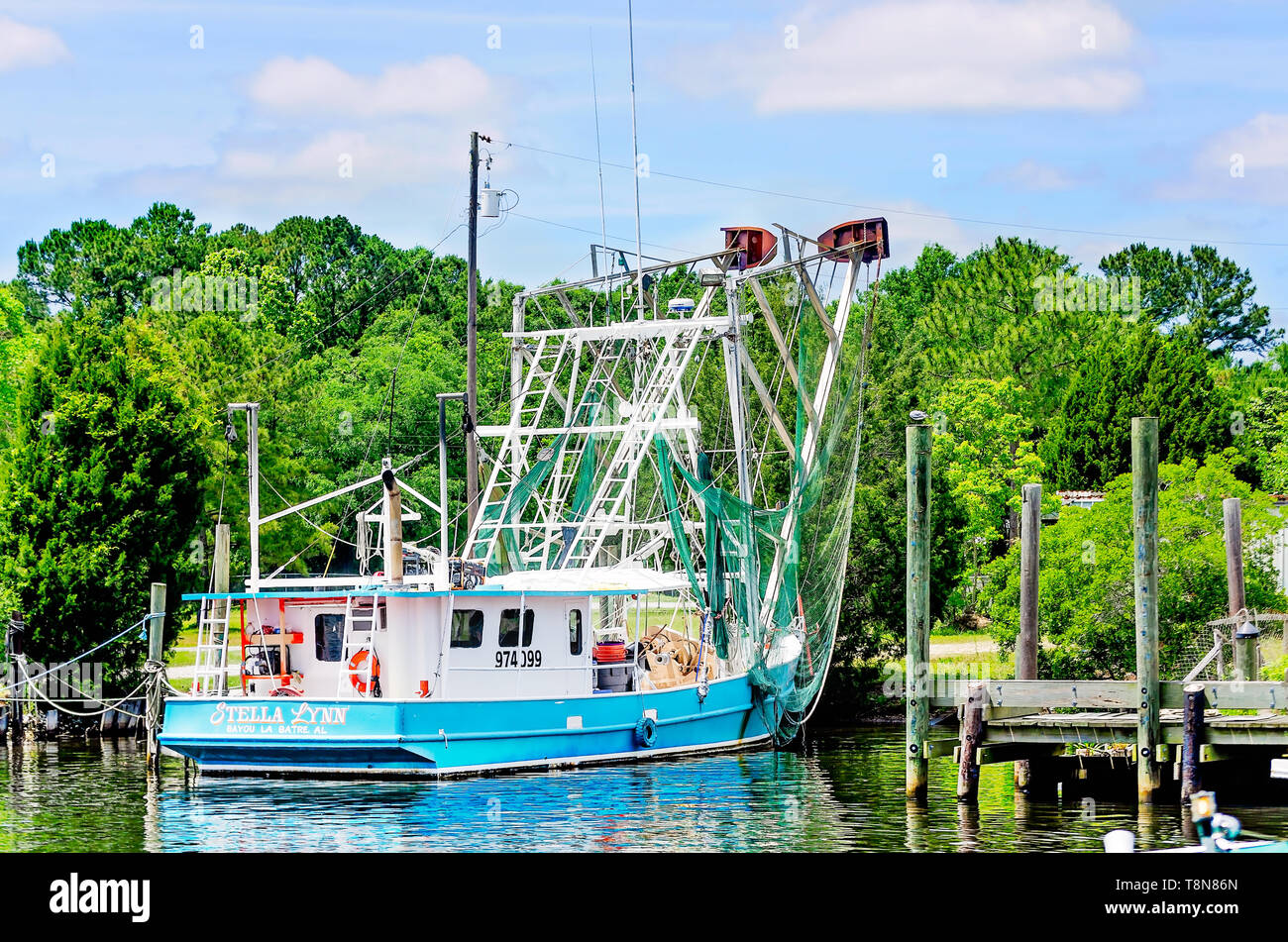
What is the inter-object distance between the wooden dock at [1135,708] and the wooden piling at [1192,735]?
0.01 meters

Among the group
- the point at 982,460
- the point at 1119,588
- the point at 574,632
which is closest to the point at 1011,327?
the point at 982,460

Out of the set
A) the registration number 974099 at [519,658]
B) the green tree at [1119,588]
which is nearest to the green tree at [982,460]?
the green tree at [1119,588]

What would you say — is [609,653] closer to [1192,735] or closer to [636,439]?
[636,439]

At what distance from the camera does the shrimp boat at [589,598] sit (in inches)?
1096

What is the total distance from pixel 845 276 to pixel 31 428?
17.8 m

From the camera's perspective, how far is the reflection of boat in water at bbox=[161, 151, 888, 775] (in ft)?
91.3

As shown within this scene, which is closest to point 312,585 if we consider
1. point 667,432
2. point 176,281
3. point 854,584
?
point 667,432

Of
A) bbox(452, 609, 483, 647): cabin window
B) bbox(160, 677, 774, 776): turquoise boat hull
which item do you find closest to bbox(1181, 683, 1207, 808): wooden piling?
bbox(160, 677, 774, 776): turquoise boat hull

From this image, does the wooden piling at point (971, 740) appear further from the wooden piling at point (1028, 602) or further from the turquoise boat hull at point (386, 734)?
the turquoise boat hull at point (386, 734)

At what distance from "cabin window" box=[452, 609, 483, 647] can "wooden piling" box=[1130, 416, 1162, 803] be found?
1133 centimetres

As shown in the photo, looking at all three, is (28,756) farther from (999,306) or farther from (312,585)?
(999,306)

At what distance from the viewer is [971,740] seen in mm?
23484

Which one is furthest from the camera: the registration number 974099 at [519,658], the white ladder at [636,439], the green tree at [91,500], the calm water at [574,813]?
the green tree at [91,500]

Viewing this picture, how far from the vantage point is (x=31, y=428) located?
121ft
